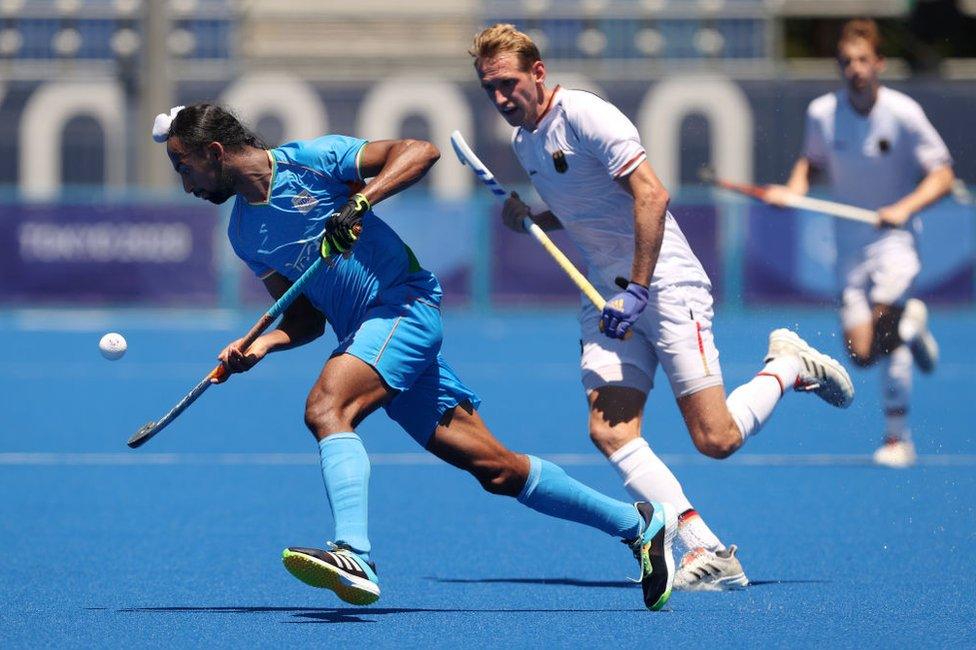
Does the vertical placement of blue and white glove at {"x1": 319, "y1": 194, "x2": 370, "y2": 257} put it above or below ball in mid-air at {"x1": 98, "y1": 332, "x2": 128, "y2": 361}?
above

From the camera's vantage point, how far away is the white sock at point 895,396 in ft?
31.8

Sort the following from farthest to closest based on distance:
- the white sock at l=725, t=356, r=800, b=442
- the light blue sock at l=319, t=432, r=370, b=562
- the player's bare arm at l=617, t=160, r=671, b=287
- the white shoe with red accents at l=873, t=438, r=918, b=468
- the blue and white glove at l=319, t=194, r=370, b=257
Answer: the white shoe with red accents at l=873, t=438, r=918, b=468
the white sock at l=725, t=356, r=800, b=442
the player's bare arm at l=617, t=160, r=671, b=287
the blue and white glove at l=319, t=194, r=370, b=257
the light blue sock at l=319, t=432, r=370, b=562

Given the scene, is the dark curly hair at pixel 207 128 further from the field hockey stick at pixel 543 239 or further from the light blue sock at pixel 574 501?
the light blue sock at pixel 574 501

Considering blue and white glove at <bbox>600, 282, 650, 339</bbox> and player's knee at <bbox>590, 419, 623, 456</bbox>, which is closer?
blue and white glove at <bbox>600, 282, 650, 339</bbox>

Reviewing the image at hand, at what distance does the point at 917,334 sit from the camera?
10227 mm

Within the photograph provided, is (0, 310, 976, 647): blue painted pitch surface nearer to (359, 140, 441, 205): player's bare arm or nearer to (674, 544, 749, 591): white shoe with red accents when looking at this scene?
(674, 544, 749, 591): white shoe with red accents

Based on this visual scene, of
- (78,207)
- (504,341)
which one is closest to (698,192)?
(504,341)

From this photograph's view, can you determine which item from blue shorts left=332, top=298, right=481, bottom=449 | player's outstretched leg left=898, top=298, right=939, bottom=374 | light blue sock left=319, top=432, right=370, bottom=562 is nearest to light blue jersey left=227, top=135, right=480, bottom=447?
blue shorts left=332, top=298, right=481, bottom=449

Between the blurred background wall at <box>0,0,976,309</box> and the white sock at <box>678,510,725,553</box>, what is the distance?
10.8 meters

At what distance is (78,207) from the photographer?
20.5 m

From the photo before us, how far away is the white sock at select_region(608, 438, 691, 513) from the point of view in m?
6.31

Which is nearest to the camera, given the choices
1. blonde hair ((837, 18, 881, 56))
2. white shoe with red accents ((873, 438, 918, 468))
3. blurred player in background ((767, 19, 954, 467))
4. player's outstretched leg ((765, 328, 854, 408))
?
player's outstretched leg ((765, 328, 854, 408))

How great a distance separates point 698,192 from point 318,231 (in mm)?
16629

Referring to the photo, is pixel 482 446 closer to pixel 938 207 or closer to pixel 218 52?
pixel 938 207
